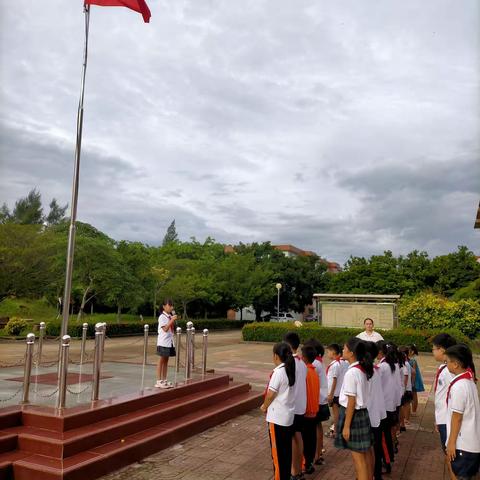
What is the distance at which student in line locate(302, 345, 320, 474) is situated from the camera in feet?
16.8

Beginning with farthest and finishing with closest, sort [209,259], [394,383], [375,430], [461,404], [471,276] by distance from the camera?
[209,259] → [471,276] → [394,383] → [375,430] → [461,404]

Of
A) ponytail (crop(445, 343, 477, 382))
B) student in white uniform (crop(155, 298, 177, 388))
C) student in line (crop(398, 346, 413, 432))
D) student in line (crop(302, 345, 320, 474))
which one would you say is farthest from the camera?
student in white uniform (crop(155, 298, 177, 388))

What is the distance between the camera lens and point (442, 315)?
21.4 m

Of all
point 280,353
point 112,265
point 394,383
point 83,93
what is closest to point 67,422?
point 280,353

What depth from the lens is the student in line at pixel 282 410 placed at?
439cm

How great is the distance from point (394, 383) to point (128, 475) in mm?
3382

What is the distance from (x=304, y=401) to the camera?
489cm

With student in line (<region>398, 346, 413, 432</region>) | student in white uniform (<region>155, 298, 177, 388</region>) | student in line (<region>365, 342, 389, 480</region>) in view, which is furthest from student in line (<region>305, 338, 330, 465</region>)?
student in white uniform (<region>155, 298, 177, 388</region>)

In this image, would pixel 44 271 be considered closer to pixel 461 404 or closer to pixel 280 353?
pixel 280 353

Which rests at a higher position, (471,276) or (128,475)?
(471,276)

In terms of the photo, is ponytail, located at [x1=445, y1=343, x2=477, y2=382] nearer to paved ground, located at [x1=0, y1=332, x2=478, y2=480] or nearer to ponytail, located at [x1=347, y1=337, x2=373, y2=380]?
ponytail, located at [x1=347, y1=337, x2=373, y2=380]

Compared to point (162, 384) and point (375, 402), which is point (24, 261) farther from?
point (375, 402)

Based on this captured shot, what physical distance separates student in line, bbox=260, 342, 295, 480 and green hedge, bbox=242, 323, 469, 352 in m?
12.2

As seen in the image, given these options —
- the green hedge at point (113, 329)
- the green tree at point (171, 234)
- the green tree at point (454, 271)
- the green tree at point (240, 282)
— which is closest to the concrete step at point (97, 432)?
the green hedge at point (113, 329)
